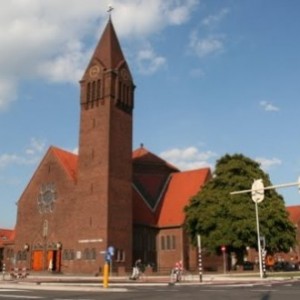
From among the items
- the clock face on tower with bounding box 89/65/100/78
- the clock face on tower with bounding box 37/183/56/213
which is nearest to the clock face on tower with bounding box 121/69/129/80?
the clock face on tower with bounding box 89/65/100/78

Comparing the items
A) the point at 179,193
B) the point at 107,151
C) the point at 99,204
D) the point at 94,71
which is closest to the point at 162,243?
the point at 179,193

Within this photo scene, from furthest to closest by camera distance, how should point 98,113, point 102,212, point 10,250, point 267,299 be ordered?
point 10,250 < point 98,113 < point 102,212 < point 267,299

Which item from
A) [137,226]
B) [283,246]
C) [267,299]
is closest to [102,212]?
[137,226]

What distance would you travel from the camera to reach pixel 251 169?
179 feet

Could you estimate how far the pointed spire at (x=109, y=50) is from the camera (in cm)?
5941

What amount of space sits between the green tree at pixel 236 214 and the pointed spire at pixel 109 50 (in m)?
17.7

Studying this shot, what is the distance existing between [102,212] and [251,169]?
1703 cm

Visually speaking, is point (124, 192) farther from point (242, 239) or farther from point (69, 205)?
point (242, 239)

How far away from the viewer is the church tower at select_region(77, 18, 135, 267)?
5434 cm

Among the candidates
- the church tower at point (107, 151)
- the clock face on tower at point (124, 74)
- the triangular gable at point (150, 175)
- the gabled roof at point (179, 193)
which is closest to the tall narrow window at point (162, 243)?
the gabled roof at point (179, 193)

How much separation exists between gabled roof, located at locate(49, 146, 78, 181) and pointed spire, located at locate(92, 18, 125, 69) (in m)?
12.6

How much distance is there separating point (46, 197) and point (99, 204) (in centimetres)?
1015

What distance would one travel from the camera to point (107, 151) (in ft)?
183

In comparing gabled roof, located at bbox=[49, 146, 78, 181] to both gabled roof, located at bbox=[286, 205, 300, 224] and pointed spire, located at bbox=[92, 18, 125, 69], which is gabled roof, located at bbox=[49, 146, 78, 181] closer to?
pointed spire, located at bbox=[92, 18, 125, 69]
